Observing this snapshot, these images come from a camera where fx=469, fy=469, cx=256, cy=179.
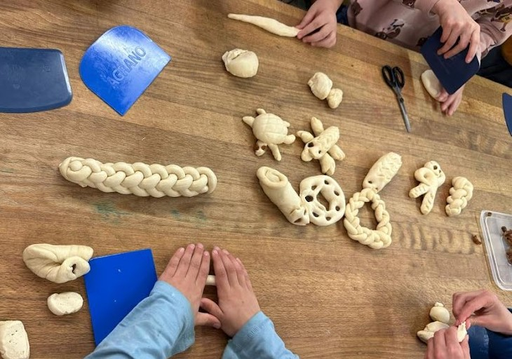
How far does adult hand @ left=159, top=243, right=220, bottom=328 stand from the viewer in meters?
0.72

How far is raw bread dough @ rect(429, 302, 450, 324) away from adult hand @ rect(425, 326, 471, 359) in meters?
0.08

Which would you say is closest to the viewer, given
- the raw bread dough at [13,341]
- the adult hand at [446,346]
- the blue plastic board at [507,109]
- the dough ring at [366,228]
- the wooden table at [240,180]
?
the raw bread dough at [13,341]

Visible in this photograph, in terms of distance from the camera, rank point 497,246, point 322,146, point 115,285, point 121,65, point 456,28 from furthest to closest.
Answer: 1. point 497,246
2. point 456,28
3. point 322,146
4. point 121,65
5. point 115,285

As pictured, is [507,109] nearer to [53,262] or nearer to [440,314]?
[440,314]

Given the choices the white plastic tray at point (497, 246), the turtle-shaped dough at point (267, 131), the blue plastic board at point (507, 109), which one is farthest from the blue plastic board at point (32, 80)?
the blue plastic board at point (507, 109)

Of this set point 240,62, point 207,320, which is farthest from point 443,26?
point 207,320

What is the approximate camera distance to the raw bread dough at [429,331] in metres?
0.91

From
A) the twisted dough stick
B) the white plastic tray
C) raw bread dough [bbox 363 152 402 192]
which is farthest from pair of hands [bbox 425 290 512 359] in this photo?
the twisted dough stick

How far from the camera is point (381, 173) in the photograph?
0.98 m

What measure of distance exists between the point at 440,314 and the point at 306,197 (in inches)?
14.2

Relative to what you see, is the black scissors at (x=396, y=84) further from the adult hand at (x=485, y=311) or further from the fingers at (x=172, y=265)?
the fingers at (x=172, y=265)

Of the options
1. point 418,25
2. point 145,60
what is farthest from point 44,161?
point 418,25

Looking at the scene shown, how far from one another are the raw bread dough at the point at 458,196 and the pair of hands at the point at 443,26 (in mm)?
282

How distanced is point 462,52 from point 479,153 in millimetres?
287
